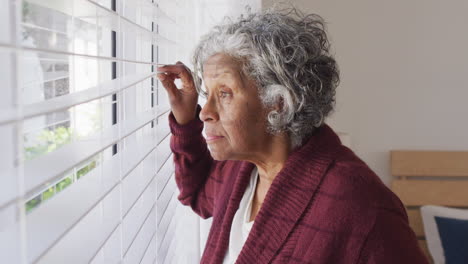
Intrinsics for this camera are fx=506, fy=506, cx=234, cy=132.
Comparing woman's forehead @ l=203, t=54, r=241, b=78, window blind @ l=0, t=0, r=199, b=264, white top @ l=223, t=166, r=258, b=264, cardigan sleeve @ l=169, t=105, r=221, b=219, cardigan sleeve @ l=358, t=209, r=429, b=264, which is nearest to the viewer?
window blind @ l=0, t=0, r=199, b=264

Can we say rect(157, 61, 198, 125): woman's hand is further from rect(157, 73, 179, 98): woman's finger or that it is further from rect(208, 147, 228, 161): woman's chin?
rect(208, 147, 228, 161): woman's chin

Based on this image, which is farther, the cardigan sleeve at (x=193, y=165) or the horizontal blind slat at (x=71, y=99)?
the cardigan sleeve at (x=193, y=165)

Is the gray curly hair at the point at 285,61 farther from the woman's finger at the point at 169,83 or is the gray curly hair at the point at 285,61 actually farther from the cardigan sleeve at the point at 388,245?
the cardigan sleeve at the point at 388,245

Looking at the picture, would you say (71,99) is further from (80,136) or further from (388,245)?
(388,245)

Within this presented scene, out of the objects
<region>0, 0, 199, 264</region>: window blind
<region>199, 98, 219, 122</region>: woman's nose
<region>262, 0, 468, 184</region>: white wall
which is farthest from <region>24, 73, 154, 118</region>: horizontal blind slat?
<region>262, 0, 468, 184</region>: white wall

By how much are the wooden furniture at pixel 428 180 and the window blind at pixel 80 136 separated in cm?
166

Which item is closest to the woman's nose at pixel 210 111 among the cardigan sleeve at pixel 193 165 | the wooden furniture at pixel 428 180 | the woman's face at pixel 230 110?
the woman's face at pixel 230 110

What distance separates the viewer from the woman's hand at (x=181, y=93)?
112 centimetres

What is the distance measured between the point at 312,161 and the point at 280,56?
0.22 metres

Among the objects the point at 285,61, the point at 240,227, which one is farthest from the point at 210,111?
the point at 240,227

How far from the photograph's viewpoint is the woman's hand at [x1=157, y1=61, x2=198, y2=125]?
112cm

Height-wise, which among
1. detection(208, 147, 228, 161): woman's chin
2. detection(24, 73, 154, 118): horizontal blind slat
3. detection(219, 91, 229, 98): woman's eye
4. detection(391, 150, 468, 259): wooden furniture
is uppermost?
detection(24, 73, 154, 118): horizontal blind slat

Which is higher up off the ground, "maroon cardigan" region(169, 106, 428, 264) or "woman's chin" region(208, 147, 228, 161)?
"woman's chin" region(208, 147, 228, 161)

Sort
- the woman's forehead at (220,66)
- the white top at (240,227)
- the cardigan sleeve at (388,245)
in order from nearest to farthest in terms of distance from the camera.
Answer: the cardigan sleeve at (388,245)
the woman's forehead at (220,66)
the white top at (240,227)
